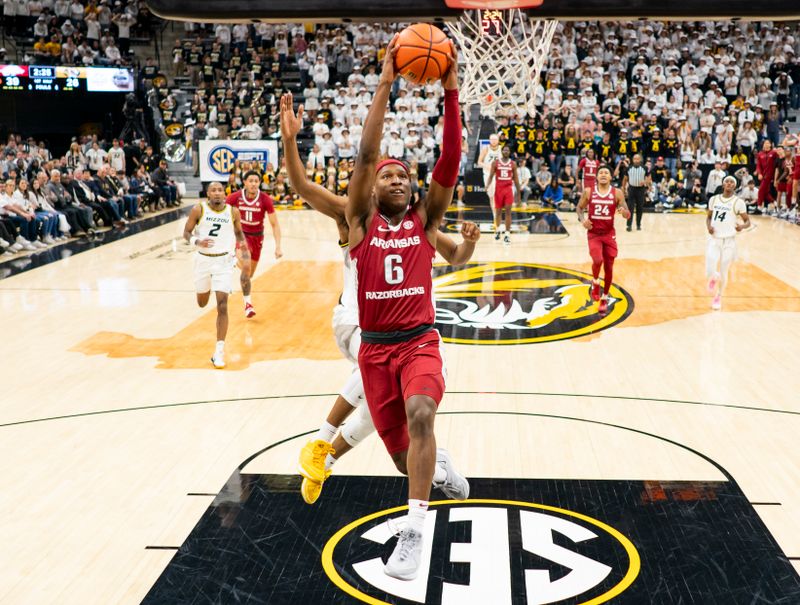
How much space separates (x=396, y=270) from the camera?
433cm

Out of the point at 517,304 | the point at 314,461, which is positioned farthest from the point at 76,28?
the point at 314,461

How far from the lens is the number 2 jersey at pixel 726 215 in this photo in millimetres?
10258

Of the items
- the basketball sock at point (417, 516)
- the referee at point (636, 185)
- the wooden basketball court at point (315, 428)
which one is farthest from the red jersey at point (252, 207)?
the referee at point (636, 185)

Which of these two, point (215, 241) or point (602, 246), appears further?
point (602, 246)

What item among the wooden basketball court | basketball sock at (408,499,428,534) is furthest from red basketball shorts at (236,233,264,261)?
basketball sock at (408,499,428,534)

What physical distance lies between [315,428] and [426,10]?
7756mm

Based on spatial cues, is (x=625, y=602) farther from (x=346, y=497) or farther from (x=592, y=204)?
(x=592, y=204)

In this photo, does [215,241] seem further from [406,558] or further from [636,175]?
[636,175]

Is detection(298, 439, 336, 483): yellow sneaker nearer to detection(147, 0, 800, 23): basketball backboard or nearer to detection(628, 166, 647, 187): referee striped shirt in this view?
detection(147, 0, 800, 23): basketball backboard

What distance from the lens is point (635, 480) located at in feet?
18.3

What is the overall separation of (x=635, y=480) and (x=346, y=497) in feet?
6.04

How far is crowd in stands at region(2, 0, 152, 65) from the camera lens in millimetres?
24766

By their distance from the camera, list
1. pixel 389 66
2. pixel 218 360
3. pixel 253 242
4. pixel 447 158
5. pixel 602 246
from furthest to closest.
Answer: pixel 253 242, pixel 602 246, pixel 218 360, pixel 447 158, pixel 389 66

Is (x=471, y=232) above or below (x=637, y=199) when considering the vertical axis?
above
